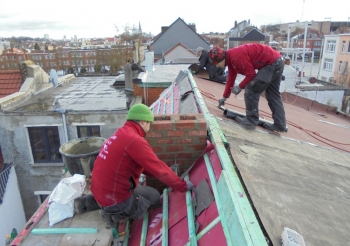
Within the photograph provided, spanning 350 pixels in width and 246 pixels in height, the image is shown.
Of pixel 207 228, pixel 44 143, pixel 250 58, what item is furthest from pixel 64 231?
pixel 44 143

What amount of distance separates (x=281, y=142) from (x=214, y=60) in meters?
1.72

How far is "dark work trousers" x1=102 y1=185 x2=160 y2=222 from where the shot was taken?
288 cm

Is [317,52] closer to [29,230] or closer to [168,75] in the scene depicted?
[168,75]

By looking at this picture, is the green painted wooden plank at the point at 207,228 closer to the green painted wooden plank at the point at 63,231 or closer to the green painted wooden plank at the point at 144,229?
the green painted wooden plank at the point at 144,229

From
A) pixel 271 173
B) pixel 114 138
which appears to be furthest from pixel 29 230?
pixel 271 173

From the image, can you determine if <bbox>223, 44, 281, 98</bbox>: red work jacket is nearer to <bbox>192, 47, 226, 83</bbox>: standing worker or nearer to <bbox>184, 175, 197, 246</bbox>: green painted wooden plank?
<bbox>184, 175, 197, 246</bbox>: green painted wooden plank

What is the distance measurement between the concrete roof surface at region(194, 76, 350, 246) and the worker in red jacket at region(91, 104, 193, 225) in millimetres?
805

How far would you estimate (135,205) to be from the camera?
9.80ft

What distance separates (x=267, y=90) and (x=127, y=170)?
3.06m

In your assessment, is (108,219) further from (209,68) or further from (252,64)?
(209,68)

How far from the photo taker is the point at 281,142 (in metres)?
4.30

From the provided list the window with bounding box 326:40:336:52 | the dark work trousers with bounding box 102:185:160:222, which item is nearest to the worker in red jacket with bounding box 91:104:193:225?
the dark work trousers with bounding box 102:185:160:222

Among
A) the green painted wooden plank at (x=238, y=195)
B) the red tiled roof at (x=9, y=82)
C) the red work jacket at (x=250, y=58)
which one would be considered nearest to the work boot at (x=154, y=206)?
the green painted wooden plank at (x=238, y=195)

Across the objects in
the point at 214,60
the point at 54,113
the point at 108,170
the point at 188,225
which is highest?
the point at 214,60
